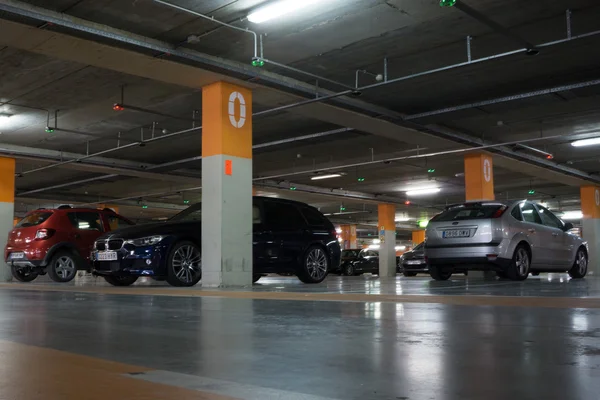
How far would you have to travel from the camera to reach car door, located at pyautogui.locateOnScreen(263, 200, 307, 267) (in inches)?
421

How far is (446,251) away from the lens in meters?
9.95

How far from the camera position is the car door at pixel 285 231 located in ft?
35.1

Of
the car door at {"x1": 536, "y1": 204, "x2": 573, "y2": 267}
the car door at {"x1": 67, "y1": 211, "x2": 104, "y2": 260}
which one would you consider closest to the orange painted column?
the car door at {"x1": 536, "y1": 204, "x2": 573, "y2": 267}

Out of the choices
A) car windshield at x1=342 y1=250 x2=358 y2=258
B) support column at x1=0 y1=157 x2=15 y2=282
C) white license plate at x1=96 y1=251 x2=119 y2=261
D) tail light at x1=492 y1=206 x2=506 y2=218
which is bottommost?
white license plate at x1=96 y1=251 x2=119 y2=261

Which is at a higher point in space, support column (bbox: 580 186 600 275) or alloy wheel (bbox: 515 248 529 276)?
support column (bbox: 580 186 600 275)

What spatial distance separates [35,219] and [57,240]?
0.78 meters

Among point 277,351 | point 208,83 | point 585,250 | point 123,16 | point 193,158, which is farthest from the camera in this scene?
point 193,158

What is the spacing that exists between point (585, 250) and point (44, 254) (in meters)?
11.4

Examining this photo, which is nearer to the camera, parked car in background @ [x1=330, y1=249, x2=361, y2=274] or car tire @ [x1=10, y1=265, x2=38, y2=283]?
car tire @ [x1=10, y1=265, x2=38, y2=283]

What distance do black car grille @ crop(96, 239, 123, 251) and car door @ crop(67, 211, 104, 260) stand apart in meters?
2.99

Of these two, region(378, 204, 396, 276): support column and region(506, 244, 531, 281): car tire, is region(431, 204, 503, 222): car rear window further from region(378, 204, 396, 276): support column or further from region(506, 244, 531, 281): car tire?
region(378, 204, 396, 276): support column

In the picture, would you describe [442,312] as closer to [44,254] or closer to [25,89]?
[44,254]

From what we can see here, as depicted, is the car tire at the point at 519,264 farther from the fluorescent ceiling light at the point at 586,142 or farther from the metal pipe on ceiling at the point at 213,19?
the fluorescent ceiling light at the point at 586,142

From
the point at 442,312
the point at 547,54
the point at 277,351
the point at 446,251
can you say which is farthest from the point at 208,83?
the point at 277,351
